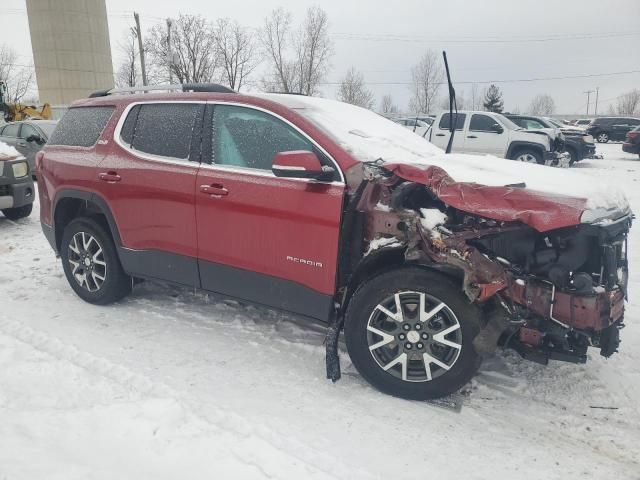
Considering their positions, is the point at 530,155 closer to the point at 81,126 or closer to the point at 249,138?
Result: the point at 249,138

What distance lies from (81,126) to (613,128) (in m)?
31.2

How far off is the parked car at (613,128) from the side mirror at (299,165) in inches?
1197

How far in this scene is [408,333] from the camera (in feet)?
9.59

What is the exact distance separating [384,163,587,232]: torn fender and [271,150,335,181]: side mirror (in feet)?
1.50

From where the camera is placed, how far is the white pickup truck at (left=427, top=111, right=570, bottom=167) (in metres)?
13.8

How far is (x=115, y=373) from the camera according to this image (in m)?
3.18

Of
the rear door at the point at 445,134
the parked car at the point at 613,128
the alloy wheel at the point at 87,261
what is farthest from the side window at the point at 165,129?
the parked car at the point at 613,128

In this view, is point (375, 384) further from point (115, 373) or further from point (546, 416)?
point (115, 373)

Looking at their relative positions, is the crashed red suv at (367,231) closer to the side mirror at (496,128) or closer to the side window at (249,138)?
the side window at (249,138)

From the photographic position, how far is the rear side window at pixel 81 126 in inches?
170

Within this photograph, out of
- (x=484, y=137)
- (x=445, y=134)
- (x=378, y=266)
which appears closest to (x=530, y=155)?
(x=484, y=137)

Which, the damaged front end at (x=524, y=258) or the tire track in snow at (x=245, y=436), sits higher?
the damaged front end at (x=524, y=258)

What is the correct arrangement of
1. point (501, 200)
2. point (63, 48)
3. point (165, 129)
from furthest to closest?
point (63, 48), point (165, 129), point (501, 200)

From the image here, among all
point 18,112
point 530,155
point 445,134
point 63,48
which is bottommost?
point 530,155
